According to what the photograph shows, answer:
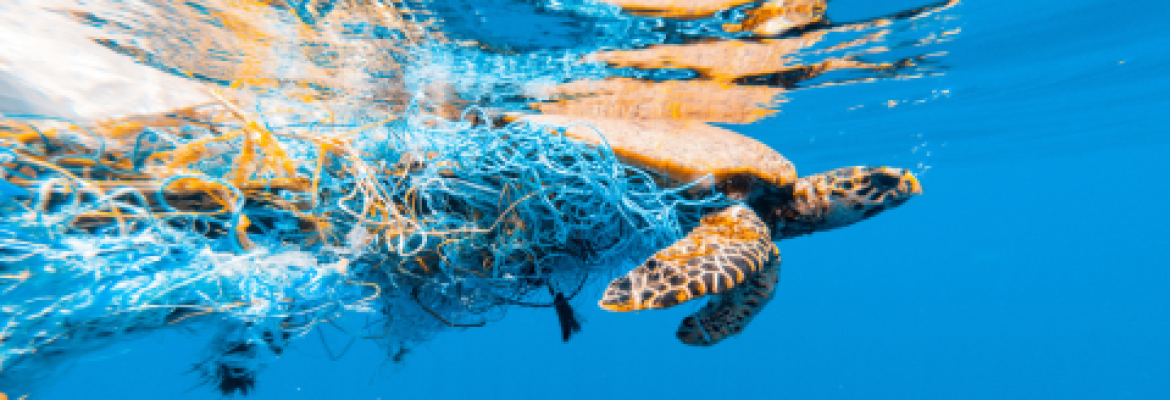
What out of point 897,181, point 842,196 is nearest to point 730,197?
point 842,196

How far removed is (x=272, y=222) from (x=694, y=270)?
2.05m

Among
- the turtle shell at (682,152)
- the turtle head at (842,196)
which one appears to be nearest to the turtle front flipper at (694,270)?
the turtle shell at (682,152)

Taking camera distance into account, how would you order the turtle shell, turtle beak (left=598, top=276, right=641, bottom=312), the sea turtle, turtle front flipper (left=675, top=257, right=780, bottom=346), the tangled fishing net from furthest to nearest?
turtle front flipper (left=675, top=257, right=780, bottom=346)
the turtle shell
the sea turtle
turtle beak (left=598, top=276, right=641, bottom=312)
the tangled fishing net

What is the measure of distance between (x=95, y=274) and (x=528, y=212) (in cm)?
188

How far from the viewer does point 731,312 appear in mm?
3031

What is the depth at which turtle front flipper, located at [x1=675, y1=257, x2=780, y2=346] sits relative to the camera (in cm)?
292

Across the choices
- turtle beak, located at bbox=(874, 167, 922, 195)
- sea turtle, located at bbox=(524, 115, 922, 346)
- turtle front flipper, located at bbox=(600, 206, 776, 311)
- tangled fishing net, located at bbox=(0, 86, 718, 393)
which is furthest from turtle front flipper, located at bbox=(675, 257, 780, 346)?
turtle beak, located at bbox=(874, 167, 922, 195)

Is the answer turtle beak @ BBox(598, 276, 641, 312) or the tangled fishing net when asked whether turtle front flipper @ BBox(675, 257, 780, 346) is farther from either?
turtle beak @ BBox(598, 276, 641, 312)

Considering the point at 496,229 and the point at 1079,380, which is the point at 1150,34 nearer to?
the point at 496,229

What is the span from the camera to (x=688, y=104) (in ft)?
21.8

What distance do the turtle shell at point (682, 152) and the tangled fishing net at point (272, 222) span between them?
15 centimetres

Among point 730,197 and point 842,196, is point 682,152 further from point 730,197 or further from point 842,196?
point 842,196

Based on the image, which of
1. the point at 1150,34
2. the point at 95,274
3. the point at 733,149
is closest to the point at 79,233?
the point at 95,274

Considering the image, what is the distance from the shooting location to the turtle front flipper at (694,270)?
2004 mm
